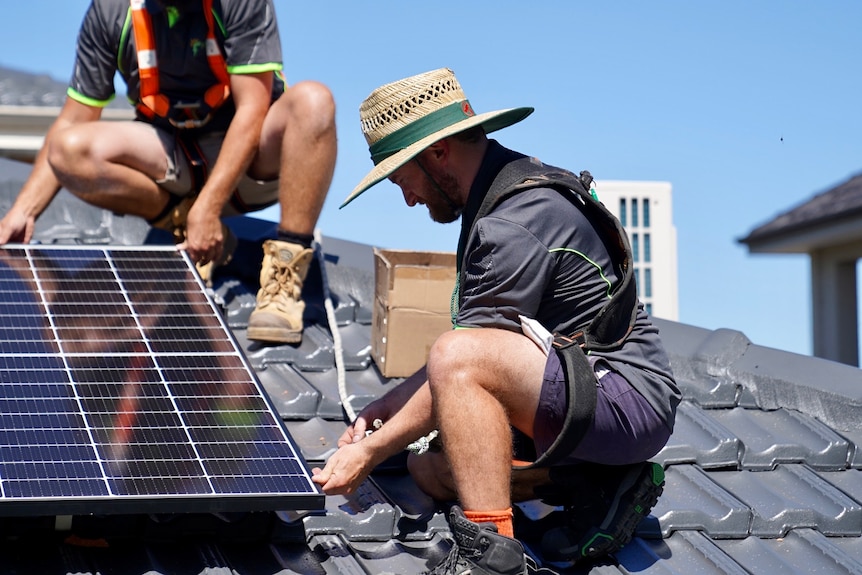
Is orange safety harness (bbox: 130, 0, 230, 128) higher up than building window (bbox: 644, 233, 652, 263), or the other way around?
orange safety harness (bbox: 130, 0, 230, 128)

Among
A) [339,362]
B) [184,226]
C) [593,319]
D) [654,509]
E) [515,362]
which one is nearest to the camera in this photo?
[515,362]

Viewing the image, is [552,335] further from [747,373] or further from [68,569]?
[747,373]

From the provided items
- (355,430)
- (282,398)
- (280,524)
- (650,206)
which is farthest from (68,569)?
(650,206)

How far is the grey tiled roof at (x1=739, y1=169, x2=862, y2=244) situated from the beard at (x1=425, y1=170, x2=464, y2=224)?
330 inches

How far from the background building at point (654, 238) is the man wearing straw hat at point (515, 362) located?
12.1 metres

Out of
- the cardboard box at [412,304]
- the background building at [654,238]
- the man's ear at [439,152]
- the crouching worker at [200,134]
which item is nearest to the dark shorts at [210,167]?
the crouching worker at [200,134]

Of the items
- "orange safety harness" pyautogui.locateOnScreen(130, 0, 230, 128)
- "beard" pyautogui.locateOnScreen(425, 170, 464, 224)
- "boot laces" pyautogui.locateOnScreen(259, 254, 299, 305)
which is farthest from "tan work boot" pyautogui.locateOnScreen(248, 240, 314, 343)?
"beard" pyautogui.locateOnScreen(425, 170, 464, 224)

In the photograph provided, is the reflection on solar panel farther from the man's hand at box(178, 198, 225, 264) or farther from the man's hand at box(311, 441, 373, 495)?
the man's hand at box(178, 198, 225, 264)

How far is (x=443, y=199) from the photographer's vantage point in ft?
12.6

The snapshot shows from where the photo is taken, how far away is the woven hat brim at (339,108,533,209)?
364 centimetres

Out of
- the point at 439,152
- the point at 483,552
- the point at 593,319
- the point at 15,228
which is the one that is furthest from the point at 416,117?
the point at 15,228

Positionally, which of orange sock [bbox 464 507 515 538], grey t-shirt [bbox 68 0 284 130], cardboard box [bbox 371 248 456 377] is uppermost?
grey t-shirt [bbox 68 0 284 130]

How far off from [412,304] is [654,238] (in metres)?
11.5

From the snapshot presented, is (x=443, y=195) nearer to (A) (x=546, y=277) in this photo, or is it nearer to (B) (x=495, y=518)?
(A) (x=546, y=277)
